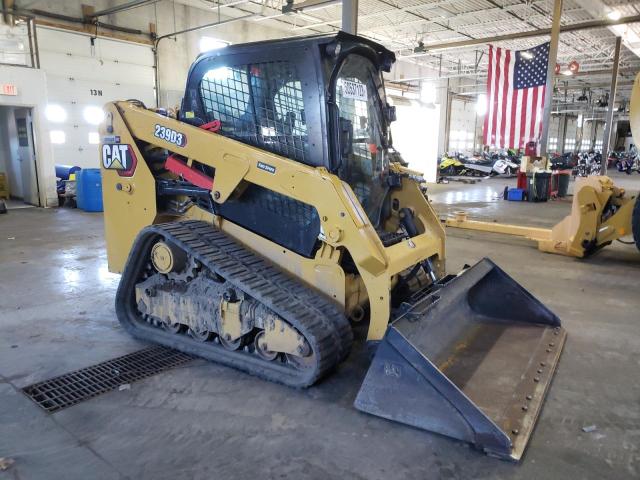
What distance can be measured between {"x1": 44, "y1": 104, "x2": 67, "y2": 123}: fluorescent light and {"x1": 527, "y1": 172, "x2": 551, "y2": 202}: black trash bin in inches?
493

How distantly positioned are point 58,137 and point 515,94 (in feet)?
38.1

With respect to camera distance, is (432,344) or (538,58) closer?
(432,344)

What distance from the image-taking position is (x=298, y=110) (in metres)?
3.30

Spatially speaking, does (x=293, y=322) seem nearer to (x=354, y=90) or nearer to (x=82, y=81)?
(x=354, y=90)

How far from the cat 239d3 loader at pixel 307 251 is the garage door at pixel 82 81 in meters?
9.73

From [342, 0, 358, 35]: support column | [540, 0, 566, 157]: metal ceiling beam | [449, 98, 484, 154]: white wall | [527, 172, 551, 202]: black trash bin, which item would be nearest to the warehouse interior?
[342, 0, 358, 35]: support column

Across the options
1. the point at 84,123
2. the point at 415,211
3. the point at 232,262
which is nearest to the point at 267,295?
the point at 232,262

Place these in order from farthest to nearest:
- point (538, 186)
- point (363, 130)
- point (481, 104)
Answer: point (481, 104), point (538, 186), point (363, 130)

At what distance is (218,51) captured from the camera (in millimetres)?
3602

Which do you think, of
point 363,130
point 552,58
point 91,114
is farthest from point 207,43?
point 363,130

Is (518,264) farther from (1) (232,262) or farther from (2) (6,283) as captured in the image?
(2) (6,283)

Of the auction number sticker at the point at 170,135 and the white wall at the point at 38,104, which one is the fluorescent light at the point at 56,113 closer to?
the white wall at the point at 38,104

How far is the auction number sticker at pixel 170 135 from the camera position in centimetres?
Result: 360

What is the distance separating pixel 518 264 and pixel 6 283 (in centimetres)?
627
